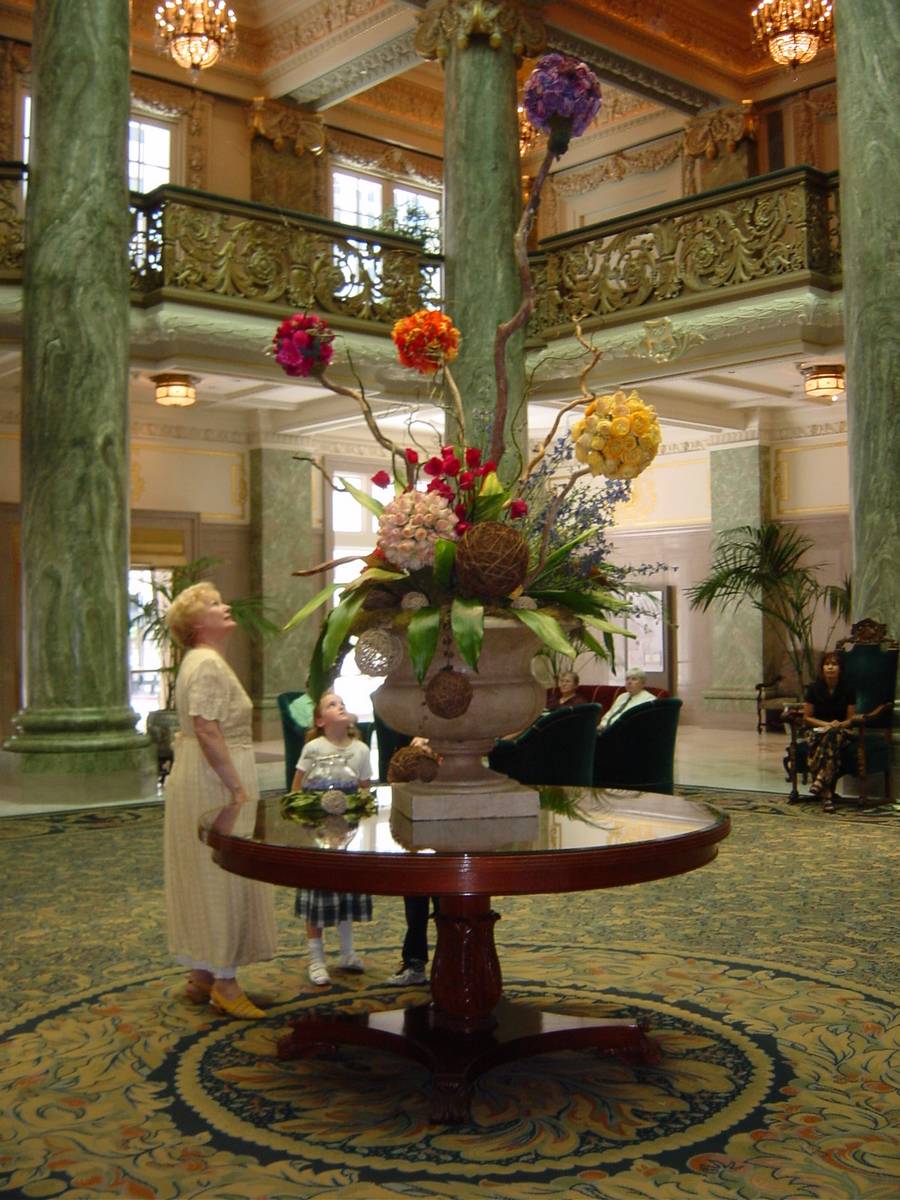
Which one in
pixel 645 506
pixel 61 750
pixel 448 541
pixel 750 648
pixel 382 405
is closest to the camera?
pixel 448 541

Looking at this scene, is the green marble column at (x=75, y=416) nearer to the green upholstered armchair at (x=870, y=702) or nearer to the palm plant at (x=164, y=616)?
the palm plant at (x=164, y=616)

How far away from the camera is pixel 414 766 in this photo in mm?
3734

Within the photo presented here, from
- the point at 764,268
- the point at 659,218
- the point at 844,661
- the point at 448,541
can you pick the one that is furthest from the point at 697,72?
the point at 448,541

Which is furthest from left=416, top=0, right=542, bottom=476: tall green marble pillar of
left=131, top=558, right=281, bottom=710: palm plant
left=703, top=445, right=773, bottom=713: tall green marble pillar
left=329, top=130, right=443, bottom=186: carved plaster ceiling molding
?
left=703, top=445, right=773, bottom=713: tall green marble pillar

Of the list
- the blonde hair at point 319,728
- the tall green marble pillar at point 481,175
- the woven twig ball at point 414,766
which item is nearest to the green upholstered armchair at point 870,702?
the tall green marble pillar at point 481,175

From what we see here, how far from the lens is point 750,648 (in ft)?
53.0

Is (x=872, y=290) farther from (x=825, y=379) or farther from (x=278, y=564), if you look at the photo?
(x=278, y=564)

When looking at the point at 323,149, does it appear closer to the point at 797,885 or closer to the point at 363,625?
the point at 797,885

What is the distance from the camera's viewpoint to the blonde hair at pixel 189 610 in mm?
4496

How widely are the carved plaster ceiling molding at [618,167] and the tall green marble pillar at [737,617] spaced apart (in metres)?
3.62

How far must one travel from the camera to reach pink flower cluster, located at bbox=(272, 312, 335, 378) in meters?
3.62

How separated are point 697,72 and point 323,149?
437 cm

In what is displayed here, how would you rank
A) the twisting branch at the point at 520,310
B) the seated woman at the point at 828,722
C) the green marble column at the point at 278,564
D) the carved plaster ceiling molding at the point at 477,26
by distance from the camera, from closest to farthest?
1. the twisting branch at the point at 520,310
2. the seated woman at the point at 828,722
3. the carved plaster ceiling molding at the point at 477,26
4. the green marble column at the point at 278,564

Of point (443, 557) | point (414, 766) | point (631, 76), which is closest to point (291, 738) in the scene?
point (414, 766)
